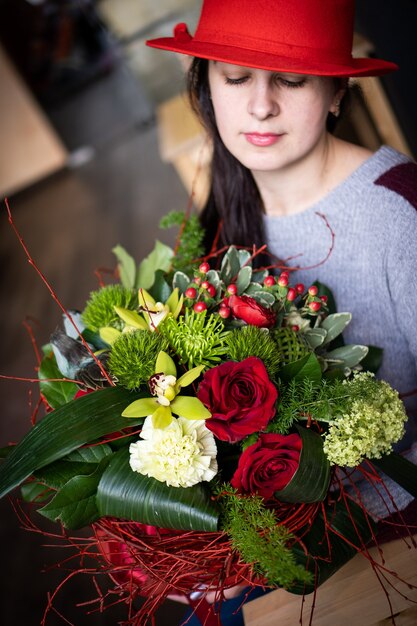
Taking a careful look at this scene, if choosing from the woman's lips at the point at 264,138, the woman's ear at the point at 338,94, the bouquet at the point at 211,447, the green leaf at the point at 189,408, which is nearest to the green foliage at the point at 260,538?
the bouquet at the point at 211,447

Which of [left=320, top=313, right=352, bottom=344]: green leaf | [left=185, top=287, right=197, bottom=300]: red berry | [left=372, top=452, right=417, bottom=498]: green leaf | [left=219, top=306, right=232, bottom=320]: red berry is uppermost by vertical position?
[left=185, top=287, right=197, bottom=300]: red berry

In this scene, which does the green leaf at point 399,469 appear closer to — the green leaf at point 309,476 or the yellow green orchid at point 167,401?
the green leaf at point 309,476

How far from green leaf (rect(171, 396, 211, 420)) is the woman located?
34 cm

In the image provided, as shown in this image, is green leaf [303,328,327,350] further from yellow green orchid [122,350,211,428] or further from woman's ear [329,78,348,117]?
woman's ear [329,78,348,117]

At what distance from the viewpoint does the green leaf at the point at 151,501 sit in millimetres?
828

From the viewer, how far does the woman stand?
1068 mm

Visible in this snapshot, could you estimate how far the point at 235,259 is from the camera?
1.10 metres

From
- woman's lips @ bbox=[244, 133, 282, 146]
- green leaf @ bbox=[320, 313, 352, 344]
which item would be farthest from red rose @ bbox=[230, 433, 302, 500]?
woman's lips @ bbox=[244, 133, 282, 146]

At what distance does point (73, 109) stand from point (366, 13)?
258 inches

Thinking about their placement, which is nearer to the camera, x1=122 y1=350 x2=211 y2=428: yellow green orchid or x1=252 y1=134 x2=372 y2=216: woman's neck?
x1=122 y1=350 x2=211 y2=428: yellow green orchid

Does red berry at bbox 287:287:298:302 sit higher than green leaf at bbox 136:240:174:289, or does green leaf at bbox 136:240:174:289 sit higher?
green leaf at bbox 136:240:174:289

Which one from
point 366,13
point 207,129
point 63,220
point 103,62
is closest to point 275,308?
point 207,129

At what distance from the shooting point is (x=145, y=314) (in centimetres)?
98

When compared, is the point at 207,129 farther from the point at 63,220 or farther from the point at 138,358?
the point at 63,220
